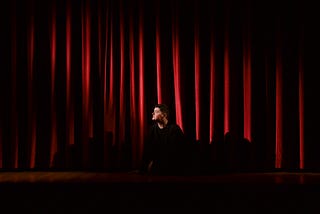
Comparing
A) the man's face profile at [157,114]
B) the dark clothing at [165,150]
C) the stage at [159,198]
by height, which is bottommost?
the stage at [159,198]

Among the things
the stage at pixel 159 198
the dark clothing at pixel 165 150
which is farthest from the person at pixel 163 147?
the stage at pixel 159 198

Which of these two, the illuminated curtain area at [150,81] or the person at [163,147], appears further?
the illuminated curtain area at [150,81]

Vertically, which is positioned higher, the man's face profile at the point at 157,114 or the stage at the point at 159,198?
the man's face profile at the point at 157,114

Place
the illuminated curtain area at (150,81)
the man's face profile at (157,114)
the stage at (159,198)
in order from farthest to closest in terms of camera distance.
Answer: the illuminated curtain area at (150,81)
the man's face profile at (157,114)
the stage at (159,198)

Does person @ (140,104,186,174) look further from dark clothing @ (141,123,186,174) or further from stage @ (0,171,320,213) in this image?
stage @ (0,171,320,213)

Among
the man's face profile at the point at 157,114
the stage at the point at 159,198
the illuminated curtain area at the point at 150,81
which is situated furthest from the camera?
the illuminated curtain area at the point at 150,81

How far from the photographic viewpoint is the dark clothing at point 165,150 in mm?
5176

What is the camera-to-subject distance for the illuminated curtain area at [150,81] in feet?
18.5

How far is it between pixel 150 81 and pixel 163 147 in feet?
3.28

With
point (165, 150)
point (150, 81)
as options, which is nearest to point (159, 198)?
point (165, 150)

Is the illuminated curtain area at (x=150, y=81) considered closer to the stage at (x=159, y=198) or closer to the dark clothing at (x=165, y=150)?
the dark clothing at (x=165, y=150)

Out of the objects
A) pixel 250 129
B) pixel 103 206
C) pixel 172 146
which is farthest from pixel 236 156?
pixel 103 206

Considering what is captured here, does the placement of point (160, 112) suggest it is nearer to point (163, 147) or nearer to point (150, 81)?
point (163, 147)

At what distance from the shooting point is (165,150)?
5215 millimetres
